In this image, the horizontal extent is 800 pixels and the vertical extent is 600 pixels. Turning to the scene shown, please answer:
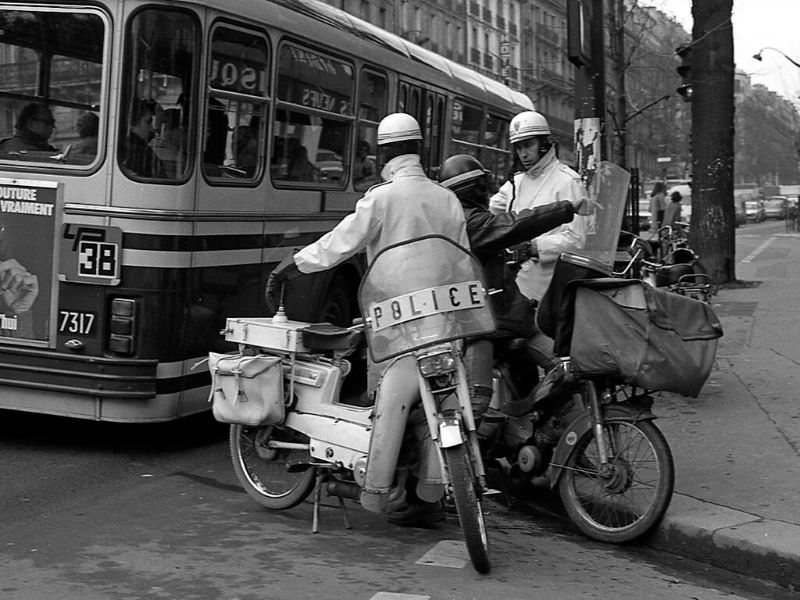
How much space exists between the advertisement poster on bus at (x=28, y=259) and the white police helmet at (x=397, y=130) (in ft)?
7.83

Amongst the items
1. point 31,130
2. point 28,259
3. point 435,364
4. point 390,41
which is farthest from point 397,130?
point 390,41

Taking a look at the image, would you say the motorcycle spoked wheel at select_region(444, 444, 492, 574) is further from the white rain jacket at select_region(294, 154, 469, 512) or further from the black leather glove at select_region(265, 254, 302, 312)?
the black leather glove at select_region(265, 254, 302, 312)

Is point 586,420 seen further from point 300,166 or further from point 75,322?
point 300,166

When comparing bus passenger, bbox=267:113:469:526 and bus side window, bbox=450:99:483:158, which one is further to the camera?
bus side window, bbox=450:99:483:158

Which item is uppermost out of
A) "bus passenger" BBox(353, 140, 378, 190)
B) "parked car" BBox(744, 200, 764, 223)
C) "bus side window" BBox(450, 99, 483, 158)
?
"parked car" BBox(744, 200, 764, 223)

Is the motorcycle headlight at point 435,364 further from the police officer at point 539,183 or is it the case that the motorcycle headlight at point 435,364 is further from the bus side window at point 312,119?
the bus side window at point 312,119

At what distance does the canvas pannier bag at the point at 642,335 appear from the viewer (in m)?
5.74

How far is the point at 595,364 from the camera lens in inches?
229

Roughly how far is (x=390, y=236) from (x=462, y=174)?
73cm

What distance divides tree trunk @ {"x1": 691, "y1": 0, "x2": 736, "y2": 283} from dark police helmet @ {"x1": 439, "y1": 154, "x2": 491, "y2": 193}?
1417 cm

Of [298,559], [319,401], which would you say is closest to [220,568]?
[298,559]

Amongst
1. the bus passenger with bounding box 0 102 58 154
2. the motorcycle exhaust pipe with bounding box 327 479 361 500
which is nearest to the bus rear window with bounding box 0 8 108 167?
the bus passenger with bounding box 0 102 58 154

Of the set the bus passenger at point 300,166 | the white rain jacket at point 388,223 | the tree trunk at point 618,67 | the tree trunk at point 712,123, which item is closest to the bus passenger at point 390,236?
the white rain jacket at point 388,223

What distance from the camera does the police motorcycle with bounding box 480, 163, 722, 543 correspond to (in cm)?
574
